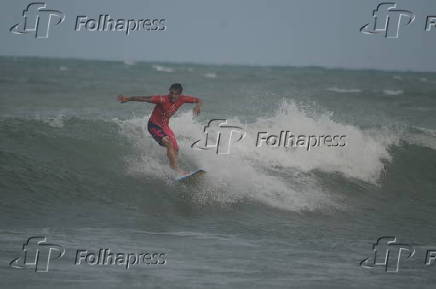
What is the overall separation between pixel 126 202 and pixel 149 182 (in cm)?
97

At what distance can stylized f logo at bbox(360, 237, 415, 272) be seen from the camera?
25.9ft

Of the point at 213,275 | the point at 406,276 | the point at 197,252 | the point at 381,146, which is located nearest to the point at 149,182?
the point at 197,252

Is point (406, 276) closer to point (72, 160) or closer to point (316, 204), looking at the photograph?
point (316, 204)

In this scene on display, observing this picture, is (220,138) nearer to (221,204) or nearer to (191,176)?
(191,176)

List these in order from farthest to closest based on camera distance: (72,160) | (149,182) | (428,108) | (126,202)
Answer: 1. (428,108)
2. (72,160)
3. (149,182)
4. (126,202)

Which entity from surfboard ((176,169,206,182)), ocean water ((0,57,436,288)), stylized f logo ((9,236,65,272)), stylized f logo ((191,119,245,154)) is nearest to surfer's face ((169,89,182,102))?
surfboard ((176,169,206,182))

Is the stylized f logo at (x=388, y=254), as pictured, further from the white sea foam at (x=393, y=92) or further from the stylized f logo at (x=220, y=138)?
the white sea foam at (x=393, y=92)

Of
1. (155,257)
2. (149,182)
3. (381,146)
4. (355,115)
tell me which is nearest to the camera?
(155,257)

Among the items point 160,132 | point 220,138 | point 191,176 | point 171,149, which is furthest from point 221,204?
point 220,138

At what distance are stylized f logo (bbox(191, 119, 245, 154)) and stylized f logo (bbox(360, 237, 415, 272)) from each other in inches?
178

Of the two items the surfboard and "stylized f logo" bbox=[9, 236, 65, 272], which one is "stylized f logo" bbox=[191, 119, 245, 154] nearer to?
the surfboard

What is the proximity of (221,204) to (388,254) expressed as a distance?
9.98 feet

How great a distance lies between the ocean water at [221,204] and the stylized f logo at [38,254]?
9 centimetres

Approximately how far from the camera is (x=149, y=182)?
11.3 m
